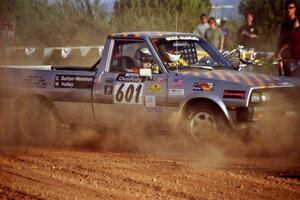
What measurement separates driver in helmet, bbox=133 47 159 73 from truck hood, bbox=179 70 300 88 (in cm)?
46

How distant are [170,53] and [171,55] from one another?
5 cm

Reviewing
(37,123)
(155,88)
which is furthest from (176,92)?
(37,123)

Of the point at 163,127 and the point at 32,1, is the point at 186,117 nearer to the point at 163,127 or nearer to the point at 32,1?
the point at 163,127

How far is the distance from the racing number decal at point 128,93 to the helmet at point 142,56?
0.40 meters

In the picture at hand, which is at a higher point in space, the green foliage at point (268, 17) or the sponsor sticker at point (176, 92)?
the green foliage at point (268, 17)

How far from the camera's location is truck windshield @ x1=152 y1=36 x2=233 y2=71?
9.70 m

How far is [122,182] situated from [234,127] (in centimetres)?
219

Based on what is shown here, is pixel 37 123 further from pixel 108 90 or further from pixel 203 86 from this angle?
pixel 203 86

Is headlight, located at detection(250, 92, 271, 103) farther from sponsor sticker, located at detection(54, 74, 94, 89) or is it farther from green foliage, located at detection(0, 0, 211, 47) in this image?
green foliage, located at detection(0, 0, 211, 47)

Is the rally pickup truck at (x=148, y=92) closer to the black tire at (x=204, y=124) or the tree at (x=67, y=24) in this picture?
the black tire at (x=204, y=124)

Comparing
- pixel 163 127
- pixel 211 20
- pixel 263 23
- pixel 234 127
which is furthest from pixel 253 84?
pixel 263 23

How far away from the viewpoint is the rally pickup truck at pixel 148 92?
349 inches

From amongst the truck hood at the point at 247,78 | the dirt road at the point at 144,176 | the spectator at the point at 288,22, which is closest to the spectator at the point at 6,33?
the spectator at the point at 288,22

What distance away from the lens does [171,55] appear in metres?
9.76
